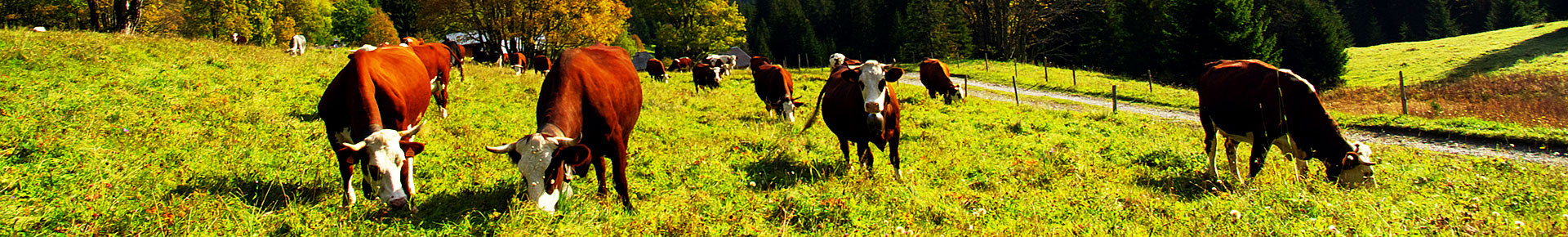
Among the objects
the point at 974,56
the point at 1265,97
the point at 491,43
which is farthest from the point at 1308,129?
the point at 974,56

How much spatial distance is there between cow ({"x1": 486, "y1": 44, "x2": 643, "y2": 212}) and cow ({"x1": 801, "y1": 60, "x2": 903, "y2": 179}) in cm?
225

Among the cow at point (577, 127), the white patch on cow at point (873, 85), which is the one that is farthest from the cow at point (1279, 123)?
the cow at point (577, 127)

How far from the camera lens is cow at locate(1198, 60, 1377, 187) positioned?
21.0 feet

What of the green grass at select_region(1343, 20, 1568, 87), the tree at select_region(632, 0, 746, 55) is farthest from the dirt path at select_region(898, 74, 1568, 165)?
the tree at select_region(632, 0, 746, 55)

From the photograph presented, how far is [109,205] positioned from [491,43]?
27.9 metres

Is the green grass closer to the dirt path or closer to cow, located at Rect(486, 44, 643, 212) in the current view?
the dirt path

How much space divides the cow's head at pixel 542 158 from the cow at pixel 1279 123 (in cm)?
631

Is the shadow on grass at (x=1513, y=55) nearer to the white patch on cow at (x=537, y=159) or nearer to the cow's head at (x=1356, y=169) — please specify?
the cow's head at (x=1356, y=169)

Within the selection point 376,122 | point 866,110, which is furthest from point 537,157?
point 866,110

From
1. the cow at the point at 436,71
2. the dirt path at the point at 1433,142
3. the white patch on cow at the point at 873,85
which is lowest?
the dirt path at the point at 1433,142

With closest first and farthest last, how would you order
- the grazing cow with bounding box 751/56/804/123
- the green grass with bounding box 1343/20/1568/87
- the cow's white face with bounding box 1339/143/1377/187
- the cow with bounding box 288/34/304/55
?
the cow's white face with bounding box 1339/143/1377/187 → the grazing cow with bounding box 751/56/804/123 → the cow with bounding box 288/34/304/55 → the green grass with bounding box 1343/20/1568/87

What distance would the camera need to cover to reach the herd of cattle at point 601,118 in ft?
16.2

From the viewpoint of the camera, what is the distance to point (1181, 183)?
722 cm

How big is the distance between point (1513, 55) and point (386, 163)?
169 feet
